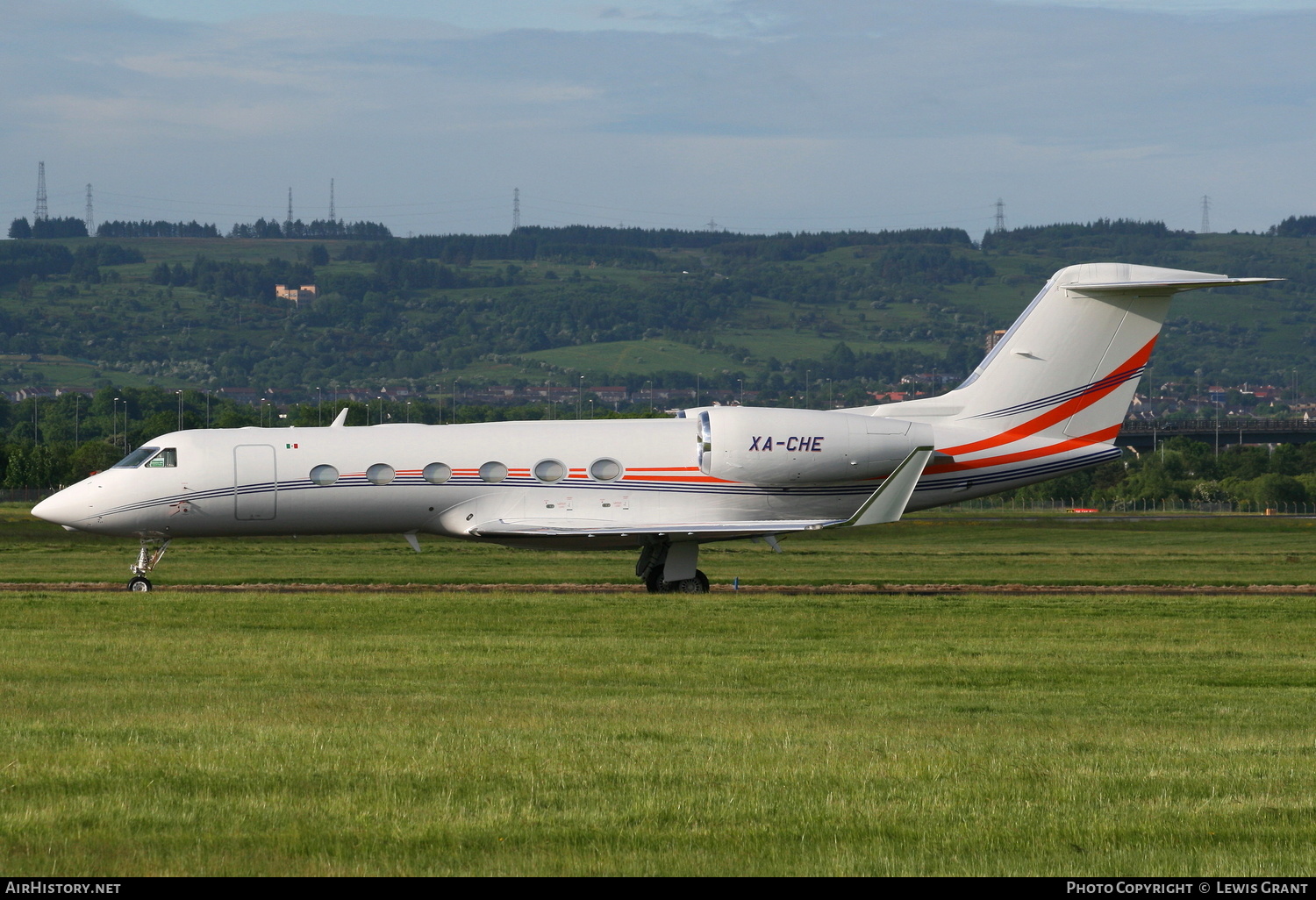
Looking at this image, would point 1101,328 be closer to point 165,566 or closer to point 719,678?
point 719,678

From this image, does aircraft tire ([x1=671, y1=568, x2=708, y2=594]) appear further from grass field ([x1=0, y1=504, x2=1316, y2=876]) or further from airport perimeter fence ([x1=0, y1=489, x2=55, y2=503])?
airport perimeter fence ([x1=0, y1=489, x2=55, y2=503])

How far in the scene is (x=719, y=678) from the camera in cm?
1678

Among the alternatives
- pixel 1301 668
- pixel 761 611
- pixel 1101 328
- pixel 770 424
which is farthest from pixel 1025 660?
pixel 1101 328

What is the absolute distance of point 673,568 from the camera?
2923 cm

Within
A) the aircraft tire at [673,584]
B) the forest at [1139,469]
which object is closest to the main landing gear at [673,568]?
the aircraft tire at [673,584]

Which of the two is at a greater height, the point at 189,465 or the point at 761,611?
the point at 189,465

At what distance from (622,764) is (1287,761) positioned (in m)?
4.67

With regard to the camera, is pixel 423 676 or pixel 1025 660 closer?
pixel 423 676

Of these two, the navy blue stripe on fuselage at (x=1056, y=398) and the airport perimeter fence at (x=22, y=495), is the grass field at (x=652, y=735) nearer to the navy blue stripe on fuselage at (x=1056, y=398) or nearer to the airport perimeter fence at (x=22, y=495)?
the navy blue stripe on fuselage at (x=1056, y=398)

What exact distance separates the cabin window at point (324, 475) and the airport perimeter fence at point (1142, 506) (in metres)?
81.8

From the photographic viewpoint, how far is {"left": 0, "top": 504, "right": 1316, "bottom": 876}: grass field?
8.52m

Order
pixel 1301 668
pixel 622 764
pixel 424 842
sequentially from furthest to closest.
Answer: pixel 1301 668 → pixel 622 764 → pixel 424 842

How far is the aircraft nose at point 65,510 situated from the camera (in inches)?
1129
